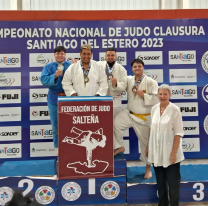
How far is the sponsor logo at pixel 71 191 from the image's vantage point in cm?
286

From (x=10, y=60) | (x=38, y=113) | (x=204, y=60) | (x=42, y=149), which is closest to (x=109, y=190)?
(x=42, y=149)

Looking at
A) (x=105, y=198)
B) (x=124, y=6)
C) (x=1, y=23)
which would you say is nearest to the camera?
(x=105, y=198)

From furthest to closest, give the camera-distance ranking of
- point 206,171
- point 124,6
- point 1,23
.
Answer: point 124,6 < point 1,23 < point 206,171

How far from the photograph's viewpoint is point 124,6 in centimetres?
725

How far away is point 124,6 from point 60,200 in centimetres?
587

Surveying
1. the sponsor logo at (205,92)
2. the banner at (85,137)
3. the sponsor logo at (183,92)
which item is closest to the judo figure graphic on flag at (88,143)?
the banner at (85,137)

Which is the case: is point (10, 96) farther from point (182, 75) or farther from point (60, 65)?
point (182, 75)

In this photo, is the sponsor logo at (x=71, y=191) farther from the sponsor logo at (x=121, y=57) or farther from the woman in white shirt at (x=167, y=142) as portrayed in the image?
the sponsor logo at (x=121, y=57)

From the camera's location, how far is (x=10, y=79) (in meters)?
4.34

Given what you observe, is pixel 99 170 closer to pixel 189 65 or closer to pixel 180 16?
pixel 189 65

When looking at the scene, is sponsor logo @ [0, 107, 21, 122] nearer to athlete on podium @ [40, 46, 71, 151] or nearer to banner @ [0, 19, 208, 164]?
banner @ [0, 19, 208, 164]

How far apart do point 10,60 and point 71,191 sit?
253cm

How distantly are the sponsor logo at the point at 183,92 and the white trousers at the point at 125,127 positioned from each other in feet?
4.82

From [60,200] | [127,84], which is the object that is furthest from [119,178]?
[127,84]
